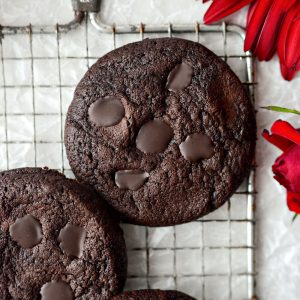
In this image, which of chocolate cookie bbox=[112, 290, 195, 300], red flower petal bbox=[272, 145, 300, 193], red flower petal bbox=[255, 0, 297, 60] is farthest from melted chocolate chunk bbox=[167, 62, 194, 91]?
chocolate cookie bbox=[112, 290, 195, 300]

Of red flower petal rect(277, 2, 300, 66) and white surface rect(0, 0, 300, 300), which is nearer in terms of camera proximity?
red flower petal rect(277, 2, 300, 66)

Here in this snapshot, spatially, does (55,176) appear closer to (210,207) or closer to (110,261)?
(110,261)

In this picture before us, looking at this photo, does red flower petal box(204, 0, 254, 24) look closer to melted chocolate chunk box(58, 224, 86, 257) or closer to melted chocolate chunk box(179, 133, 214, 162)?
melted chocolate chunk box(179, 133, 214, 162)

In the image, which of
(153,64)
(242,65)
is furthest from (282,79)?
(153,64)

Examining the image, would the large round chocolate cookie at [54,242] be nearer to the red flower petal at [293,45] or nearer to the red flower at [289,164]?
the red flower at [289,164]

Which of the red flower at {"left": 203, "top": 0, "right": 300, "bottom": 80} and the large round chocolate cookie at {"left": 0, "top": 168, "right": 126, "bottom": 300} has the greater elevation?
the red flower at {"left": 203, "top": 0, "right": 300, "bottom": 80}

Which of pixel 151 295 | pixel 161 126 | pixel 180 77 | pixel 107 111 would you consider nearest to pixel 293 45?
pixel 180 77
